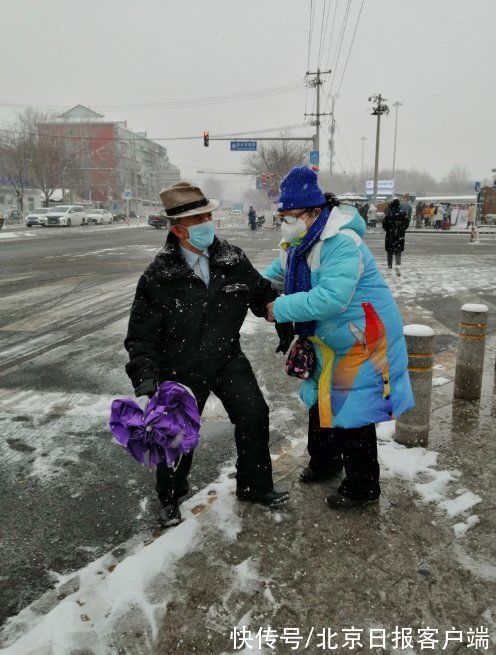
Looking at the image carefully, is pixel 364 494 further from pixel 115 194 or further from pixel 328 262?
pixel 115 194

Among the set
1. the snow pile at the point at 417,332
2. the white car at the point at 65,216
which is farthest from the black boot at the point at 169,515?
the white car at the point at 65,216

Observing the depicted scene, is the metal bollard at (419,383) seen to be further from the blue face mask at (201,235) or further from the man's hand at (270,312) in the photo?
the blue face mask at (201,235)

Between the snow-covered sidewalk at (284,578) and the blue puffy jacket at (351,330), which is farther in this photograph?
the blue puffy jacket at (351,330)

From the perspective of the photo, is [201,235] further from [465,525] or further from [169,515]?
[465,525]

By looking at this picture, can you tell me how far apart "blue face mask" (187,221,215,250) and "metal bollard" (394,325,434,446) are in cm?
172

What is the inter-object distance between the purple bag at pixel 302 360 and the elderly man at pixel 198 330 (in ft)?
0.34

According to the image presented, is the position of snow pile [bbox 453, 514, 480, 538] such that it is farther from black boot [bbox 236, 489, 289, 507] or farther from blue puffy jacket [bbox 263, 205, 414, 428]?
black boot [bbox 236, 489, 289, 507]

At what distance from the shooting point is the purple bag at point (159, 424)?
243 centimetres

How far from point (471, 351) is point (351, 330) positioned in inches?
101

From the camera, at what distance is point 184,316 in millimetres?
2740

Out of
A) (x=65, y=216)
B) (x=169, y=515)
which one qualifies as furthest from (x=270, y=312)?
(x=65, y=216)

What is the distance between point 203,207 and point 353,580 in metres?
A: 2.00

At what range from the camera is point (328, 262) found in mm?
2590

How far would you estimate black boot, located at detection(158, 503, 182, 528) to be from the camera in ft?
9.69
